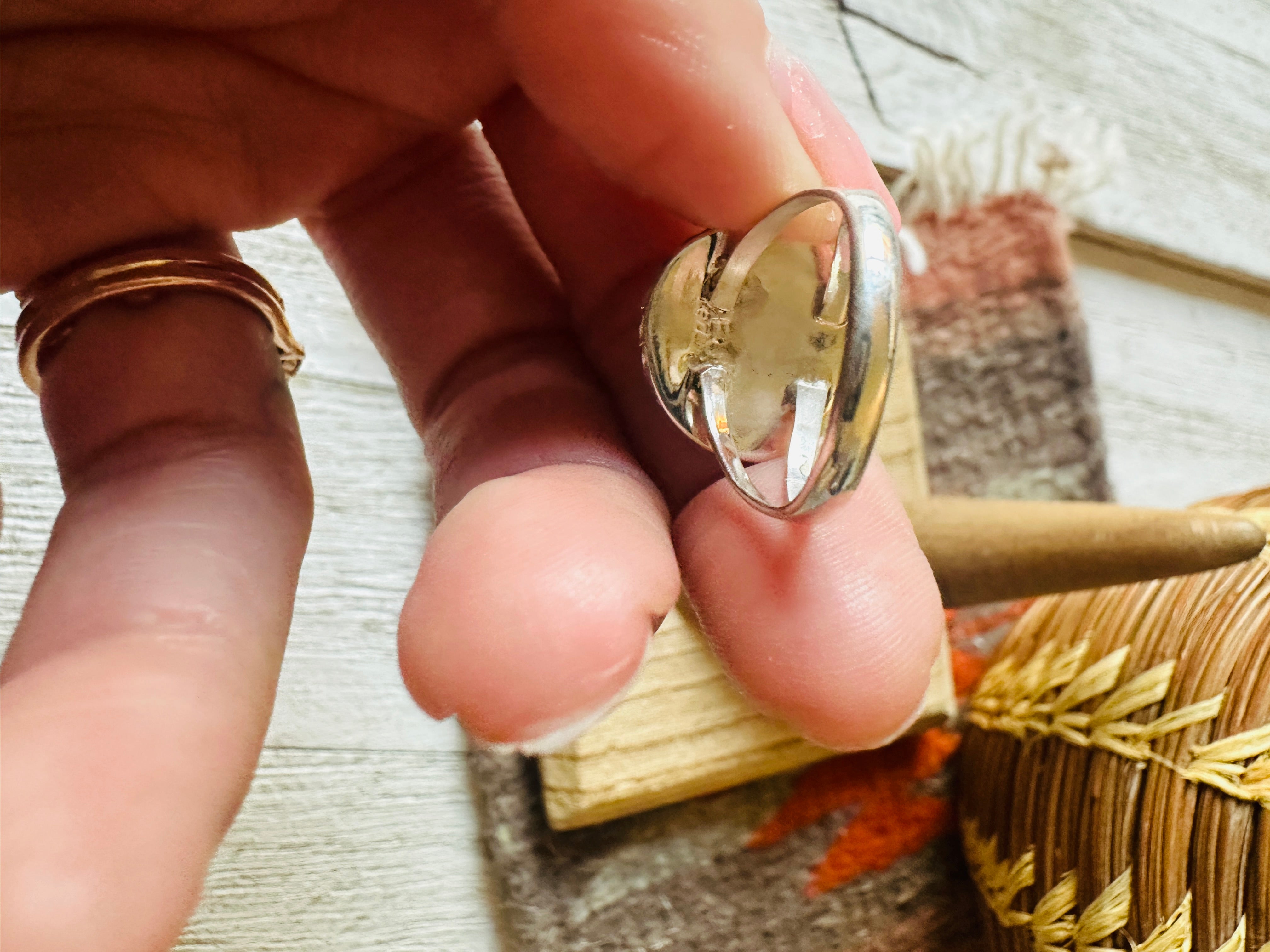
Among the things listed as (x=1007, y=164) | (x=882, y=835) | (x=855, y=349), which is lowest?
(x=882, y=835)

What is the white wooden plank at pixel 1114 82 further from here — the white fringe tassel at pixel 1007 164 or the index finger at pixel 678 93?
the index finger at pixel 678 93

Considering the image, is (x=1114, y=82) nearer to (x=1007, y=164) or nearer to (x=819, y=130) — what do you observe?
(x=1007, y=164)

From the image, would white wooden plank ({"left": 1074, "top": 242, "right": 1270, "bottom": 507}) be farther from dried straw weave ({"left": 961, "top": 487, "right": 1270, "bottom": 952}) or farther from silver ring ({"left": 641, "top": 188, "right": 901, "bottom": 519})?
silver ring ({"left": 641, "top": 188, "right": 901, "bottom": 519})

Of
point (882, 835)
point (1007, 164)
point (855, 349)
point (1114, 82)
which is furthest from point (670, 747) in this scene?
point (1114, 82)

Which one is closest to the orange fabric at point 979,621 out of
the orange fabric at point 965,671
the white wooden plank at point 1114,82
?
the orange fabric at point 965,671

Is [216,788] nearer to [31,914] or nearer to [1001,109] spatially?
[31,914]

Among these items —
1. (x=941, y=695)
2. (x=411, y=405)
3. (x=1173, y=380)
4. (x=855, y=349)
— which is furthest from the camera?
(x=1173, y=380)
